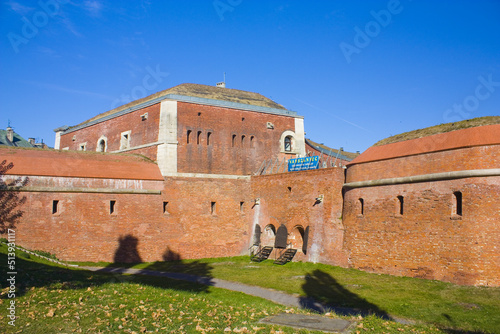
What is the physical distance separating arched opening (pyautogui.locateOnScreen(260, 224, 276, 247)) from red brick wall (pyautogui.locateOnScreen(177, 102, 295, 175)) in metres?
4.27

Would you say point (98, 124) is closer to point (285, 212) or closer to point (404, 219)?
point (285, 212)

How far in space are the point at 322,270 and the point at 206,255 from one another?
333 inches

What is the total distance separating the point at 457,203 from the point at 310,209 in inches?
342

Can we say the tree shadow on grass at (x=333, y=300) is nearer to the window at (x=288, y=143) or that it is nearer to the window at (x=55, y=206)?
the window at (x=55, y=206)

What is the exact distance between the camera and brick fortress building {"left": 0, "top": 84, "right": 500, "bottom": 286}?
17062 mm

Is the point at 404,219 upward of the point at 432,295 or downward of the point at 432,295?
upward

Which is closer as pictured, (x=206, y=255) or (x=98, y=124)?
(x=206, y=255)

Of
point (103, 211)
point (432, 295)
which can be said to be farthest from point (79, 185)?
point (432, 295)

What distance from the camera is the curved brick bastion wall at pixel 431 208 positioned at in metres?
16.2

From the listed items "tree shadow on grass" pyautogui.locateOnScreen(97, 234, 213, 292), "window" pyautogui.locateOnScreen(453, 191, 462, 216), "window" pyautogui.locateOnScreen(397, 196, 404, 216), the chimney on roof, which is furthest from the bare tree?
the chimney on roof

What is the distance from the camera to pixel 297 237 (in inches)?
996

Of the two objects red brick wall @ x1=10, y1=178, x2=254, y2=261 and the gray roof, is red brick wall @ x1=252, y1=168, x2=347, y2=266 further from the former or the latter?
the gray roof

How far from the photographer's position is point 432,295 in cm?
1538

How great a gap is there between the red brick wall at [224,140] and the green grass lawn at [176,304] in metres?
9.77
